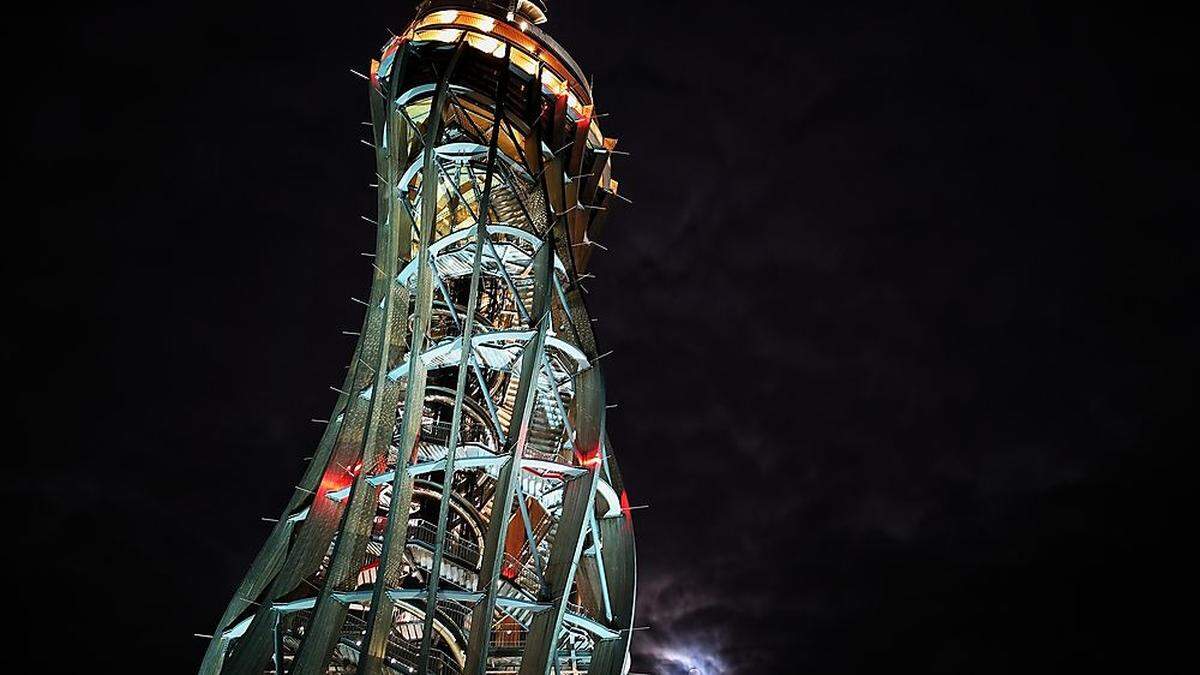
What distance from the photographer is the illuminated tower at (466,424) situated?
23344 mm

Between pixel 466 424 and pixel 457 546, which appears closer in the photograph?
pixel 457 546

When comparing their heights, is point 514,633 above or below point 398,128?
below

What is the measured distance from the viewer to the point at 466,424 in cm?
3183

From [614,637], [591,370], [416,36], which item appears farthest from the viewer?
[416,36]

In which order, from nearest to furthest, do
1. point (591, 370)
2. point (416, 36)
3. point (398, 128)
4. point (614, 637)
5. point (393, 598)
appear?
1. point (393, 598)
2. point (614, 637)
3. point (591, 370)
4. point (398, 128)
5. point (416, 36)

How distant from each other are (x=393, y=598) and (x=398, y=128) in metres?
15.3

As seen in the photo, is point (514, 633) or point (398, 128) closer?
point (514, 633)

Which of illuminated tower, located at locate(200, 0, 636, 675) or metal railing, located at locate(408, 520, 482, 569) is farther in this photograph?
metal railing, located at locate(408, 520, 482, 569)

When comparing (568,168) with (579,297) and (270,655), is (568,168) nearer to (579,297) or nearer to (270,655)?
(579,297)

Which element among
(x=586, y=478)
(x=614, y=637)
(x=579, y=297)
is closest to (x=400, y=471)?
(x=586, y=478)

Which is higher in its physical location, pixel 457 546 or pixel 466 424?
pixel 466 424

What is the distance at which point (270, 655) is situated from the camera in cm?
2334

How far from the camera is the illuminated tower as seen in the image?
23344 mm

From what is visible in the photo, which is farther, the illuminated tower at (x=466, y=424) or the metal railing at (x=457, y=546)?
the metal railing at (x=457, y=546)
